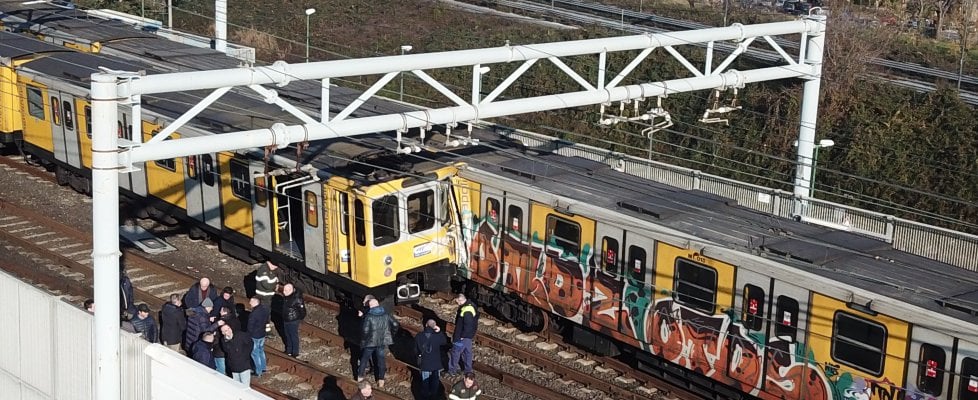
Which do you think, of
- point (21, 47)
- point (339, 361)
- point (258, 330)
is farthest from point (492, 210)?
point (21, 47)

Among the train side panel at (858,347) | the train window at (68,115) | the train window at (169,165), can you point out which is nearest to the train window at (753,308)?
the train side panel at (858,347)

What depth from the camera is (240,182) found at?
1994cm

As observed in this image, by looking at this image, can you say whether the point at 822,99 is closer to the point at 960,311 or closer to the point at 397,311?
the point at 397,311

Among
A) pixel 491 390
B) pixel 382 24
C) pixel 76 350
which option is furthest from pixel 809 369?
pixel 382 24

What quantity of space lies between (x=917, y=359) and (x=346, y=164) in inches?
361

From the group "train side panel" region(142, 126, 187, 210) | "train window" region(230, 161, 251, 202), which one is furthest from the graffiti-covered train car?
"train side panel" region(142, 126, 187, 210)

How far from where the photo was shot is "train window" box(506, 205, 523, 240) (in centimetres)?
1809

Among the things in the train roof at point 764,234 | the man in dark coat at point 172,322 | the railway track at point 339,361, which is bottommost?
the railway track at point 339,361

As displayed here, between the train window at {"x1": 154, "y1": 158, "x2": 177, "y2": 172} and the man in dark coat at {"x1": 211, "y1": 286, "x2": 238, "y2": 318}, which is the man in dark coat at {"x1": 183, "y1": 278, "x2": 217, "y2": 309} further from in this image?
the train window at {"x1": 154, "y1": 158, "x2": 177, "y2": 172}

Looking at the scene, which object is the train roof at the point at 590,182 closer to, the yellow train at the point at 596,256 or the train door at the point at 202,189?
the yellow train at the point at 596,256

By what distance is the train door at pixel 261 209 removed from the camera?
1916 centimetres

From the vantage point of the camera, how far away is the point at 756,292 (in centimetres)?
1495

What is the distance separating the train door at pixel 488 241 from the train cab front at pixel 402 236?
1.43 ft

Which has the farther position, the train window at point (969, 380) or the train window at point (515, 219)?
the train window at point (515, 219)
